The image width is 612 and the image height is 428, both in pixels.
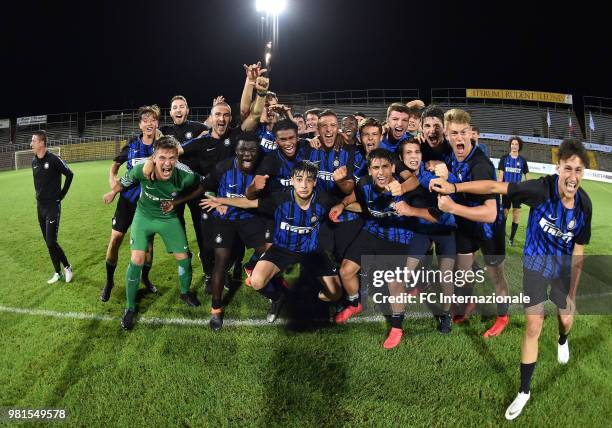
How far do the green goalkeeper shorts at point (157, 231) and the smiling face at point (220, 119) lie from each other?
4.12ft

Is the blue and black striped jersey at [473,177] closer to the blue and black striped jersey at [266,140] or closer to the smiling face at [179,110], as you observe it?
the blue and black striped jersey at [266,140]

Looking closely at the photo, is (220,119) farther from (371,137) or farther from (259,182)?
(371,137)

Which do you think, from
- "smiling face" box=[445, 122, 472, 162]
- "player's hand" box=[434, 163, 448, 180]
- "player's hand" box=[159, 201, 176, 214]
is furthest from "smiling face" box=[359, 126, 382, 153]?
"player's hand" box=[159, 201, 176, 214]

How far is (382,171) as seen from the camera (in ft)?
13.0

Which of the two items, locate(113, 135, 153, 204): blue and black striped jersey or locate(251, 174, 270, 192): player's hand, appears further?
locate(113, 135, 153, 204): blue and black striped jersey

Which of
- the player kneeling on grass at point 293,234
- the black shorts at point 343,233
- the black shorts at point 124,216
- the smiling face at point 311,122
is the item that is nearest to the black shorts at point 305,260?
the player kneeling on grass at point 293,234

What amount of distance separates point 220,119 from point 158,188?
116cm

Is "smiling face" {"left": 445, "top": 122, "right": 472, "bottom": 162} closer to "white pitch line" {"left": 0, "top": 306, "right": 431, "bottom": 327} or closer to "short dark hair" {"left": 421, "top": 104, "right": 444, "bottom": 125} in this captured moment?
"short dark hair" {"left": 421, "top": 104, "right": 444, "bottom": 125}

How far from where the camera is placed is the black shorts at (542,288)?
123 inches

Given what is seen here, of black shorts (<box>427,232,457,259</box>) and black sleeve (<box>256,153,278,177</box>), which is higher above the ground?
black sleeve (<box>256,153,278,177</box>)

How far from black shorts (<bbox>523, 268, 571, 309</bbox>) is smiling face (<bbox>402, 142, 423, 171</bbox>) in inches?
58.0

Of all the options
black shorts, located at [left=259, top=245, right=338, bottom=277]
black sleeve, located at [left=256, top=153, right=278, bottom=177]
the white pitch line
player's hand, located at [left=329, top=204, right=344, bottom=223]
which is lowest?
the white pitch line

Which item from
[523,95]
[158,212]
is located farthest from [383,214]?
[523,95]

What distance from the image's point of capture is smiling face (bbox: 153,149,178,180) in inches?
168
